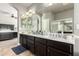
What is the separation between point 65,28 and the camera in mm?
1679

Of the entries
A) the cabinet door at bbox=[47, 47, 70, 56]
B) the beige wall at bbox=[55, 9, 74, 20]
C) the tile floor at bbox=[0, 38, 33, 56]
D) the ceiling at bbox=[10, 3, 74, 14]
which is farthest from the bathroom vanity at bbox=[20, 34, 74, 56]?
the ceiling at bbox=[10, 3, 74, 14]

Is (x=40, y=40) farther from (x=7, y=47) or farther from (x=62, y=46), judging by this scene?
(x=7, y=47)

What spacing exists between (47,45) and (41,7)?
0.82m

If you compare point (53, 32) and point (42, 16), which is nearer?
point (53, 32)

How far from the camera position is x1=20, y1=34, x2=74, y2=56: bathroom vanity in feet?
5.27

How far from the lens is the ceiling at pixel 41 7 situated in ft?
5.59

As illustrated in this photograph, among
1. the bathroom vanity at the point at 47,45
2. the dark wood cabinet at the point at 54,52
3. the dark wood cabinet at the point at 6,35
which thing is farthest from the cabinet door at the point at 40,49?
the dark wood cabinet at the point at 6,35

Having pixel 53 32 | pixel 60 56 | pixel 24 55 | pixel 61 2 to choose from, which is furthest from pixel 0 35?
pixel 61 2

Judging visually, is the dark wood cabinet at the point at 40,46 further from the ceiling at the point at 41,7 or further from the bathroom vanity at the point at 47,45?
the ceiling at the point at 41,7

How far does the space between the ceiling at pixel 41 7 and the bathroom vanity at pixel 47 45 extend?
0.57 m

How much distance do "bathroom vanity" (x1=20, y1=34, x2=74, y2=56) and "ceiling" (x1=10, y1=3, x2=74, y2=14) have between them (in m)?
0.57

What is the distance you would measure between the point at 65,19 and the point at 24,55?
1083mm

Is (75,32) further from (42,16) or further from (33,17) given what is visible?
(33,17)

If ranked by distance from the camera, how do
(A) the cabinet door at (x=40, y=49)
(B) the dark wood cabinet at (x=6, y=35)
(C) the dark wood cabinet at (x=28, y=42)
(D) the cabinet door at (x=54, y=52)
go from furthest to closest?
(C) the dark wood cabinet at (x=28, y=42) < (A) the cabinet door at (x=40, y=49) < (B) the dark wood cabinet at (x=6, y=35) < (D) the cabinet door at (x=54, y=52)
